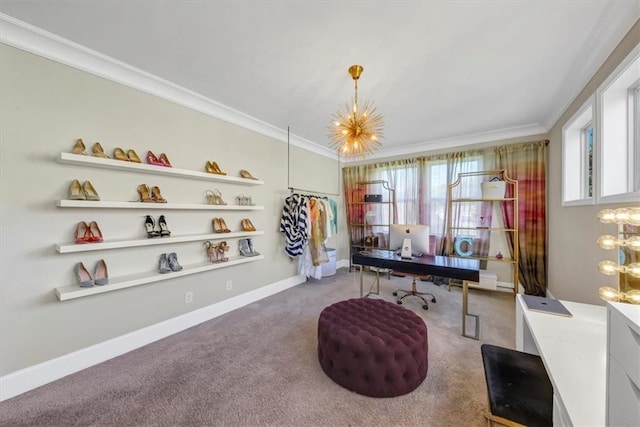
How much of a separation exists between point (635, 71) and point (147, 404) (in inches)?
161

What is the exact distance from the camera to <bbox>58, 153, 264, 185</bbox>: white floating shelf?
1.83 meters

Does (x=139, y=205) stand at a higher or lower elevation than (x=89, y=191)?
lower

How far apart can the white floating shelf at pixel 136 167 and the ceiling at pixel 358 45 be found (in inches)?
35.8

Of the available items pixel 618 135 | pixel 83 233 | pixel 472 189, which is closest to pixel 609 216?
pixel 618 135

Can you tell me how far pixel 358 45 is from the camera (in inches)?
73.1

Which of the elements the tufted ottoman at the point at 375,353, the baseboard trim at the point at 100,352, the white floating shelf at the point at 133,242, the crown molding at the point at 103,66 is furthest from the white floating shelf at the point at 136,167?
the tufted ottoman at the point at 375,353

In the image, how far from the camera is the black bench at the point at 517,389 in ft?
3.30

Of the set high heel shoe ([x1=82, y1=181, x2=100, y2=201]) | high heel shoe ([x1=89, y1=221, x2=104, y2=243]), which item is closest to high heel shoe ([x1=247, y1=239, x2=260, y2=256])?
high heel shoe ([x1=89, y1=221, x2=104, y2=243])

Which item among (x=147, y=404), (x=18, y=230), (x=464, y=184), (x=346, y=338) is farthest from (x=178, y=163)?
(x=464, y=184)

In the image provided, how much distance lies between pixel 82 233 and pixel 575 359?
3.26 m

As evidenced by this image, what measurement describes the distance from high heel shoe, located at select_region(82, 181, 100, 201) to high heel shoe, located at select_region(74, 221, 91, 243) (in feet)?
0.77

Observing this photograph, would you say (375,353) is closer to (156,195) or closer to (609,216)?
(609,216)

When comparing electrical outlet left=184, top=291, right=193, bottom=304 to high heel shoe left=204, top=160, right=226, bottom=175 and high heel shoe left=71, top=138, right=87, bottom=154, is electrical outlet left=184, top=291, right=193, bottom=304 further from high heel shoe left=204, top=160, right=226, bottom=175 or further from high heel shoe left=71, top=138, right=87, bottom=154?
high heel shoe left=71, top=138, right=87, bottom=154

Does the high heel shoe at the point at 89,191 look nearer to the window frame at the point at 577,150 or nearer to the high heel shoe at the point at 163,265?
the high heel shoe at the point at 163,265
